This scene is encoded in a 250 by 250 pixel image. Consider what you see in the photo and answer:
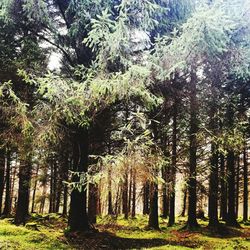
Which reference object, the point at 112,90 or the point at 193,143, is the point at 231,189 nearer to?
the point at 193,143

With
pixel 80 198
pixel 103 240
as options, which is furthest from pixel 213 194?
pixel 80 198

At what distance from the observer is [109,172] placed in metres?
8.98

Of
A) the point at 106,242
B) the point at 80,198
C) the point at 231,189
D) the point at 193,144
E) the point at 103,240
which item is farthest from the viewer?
the point at 231,189

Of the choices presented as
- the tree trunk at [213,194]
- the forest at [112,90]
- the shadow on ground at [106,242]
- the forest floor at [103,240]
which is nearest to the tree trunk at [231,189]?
the tree trunk at [213,194]

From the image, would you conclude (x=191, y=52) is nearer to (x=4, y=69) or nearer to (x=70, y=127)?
(x=70, y=127)

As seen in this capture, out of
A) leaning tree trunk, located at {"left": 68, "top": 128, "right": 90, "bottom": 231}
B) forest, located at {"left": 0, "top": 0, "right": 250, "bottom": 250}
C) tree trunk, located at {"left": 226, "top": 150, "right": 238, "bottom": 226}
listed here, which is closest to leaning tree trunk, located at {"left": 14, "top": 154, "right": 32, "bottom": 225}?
forest, located at {"left": 0, "top": 0, "right": 250, "bottom": 250}

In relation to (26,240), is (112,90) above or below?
above

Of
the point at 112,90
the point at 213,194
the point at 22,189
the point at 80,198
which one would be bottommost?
the point at 80,198

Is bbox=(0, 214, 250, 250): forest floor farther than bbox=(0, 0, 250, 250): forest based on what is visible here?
Yes

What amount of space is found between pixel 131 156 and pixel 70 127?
488 centimetres

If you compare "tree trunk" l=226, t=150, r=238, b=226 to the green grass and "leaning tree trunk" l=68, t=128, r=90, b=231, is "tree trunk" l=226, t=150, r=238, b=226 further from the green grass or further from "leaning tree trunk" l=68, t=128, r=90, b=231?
Result: the green grass

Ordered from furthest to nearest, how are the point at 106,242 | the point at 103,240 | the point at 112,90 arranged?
the point at 103,240 → the point at 106,242 → the point at 112,90

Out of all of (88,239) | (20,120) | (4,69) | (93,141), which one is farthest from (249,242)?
(4,69)

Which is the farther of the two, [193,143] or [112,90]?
[193,143]
